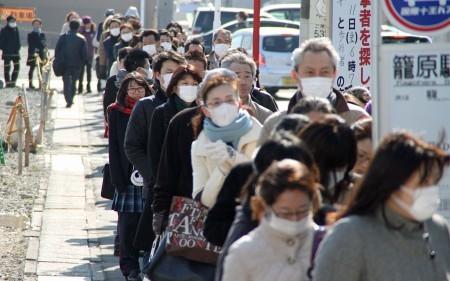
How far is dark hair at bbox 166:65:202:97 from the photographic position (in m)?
8.46

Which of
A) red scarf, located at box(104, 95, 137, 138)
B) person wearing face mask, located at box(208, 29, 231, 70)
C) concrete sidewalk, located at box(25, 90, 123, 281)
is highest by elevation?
person wearing face mask, located at box(208, 29, 231, 70)

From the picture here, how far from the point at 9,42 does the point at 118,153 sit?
19.5m

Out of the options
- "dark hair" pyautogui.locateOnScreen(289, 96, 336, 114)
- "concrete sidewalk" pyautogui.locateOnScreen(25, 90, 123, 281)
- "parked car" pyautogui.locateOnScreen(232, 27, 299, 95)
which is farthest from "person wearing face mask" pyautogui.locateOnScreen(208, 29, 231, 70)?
"parked car" pyautogui.locateOnScreen(232, 27, 299, 95)

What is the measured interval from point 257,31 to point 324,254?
899 cm

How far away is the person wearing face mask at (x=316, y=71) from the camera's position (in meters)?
6.64

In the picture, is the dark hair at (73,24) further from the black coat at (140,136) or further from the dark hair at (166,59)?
the black coat at (140,136)

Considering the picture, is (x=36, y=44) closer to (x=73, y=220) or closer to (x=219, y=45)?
(x=219, y=45)

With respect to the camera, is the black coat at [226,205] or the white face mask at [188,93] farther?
the white face mask at [188,93]

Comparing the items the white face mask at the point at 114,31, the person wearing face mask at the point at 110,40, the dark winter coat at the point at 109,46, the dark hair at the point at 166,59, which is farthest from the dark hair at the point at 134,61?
the dark winter coat at the point at 109,46

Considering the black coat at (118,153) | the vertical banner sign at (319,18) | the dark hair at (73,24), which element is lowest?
the black coat at (118,153)

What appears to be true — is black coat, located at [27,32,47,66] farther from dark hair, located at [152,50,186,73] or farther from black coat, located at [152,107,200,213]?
black coat, located at [152,107,200,213]

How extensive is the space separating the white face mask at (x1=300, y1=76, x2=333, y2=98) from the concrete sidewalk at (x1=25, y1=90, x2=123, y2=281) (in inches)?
158

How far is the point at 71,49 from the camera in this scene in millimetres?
25406

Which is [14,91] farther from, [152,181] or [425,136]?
[425,136]
